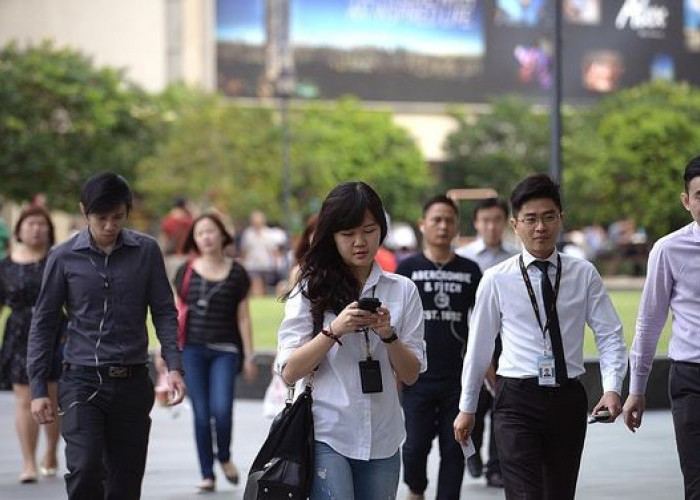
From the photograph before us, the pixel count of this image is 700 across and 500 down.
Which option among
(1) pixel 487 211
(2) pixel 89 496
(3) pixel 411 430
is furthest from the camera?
(1) pixel 487 211

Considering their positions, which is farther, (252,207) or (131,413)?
(252,207)

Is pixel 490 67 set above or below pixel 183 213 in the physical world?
above

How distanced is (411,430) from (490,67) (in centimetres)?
7687

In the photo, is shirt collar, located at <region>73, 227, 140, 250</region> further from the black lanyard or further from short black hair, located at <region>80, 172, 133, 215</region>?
the black lanyard

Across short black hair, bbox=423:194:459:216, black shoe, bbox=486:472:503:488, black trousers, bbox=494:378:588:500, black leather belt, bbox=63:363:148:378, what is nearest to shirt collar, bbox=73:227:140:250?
black leather belt, bbox=63:363:148:378

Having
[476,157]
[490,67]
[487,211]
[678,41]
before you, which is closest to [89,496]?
[487,211]

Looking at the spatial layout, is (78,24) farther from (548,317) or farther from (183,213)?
(548,317)

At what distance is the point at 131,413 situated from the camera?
7918 mm

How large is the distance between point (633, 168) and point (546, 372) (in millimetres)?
45284

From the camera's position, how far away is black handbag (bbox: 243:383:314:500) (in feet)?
19.3

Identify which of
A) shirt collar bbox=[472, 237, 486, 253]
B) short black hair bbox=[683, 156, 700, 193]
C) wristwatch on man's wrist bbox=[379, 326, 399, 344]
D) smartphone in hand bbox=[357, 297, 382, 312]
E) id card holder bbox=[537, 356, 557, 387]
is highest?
short black hair bbox=[683, 156, 700, 193]

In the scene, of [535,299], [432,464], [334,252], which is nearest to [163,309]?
[535,299]

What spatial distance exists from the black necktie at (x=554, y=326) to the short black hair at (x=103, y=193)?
1.89 metres

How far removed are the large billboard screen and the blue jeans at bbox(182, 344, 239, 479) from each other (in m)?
68.8
